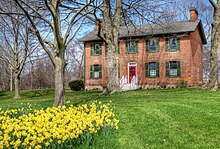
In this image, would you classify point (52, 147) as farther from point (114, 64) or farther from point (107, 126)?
point (114, 64)

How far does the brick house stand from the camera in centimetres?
2333

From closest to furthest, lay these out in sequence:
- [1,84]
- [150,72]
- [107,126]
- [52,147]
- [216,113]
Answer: [52,147] < [107,126] < [216,113] < [150,72] < [1,84]

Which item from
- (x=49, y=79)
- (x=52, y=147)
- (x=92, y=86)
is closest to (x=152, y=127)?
(x=52, y=147)

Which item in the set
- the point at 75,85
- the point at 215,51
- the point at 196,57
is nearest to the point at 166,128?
the point at 215,51

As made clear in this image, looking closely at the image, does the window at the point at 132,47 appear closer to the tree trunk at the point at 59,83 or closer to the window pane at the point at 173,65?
the window pane at the point at 173,65

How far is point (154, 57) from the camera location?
2483 cm

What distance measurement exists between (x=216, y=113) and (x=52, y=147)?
4677mm

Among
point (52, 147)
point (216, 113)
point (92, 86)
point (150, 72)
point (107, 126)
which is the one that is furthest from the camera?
point (92, 86)

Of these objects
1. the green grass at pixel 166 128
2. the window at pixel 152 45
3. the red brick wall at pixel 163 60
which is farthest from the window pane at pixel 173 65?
the green grass at pixel 166 128

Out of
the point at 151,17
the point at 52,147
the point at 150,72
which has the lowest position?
the point at 52,147

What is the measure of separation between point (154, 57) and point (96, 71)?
19.6ft

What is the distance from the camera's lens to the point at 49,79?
3734 cm

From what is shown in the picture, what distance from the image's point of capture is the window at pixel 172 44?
2381cm

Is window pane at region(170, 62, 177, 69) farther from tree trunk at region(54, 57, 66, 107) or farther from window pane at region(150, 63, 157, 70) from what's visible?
tree trunk at region(54, 57, 66, 107)
